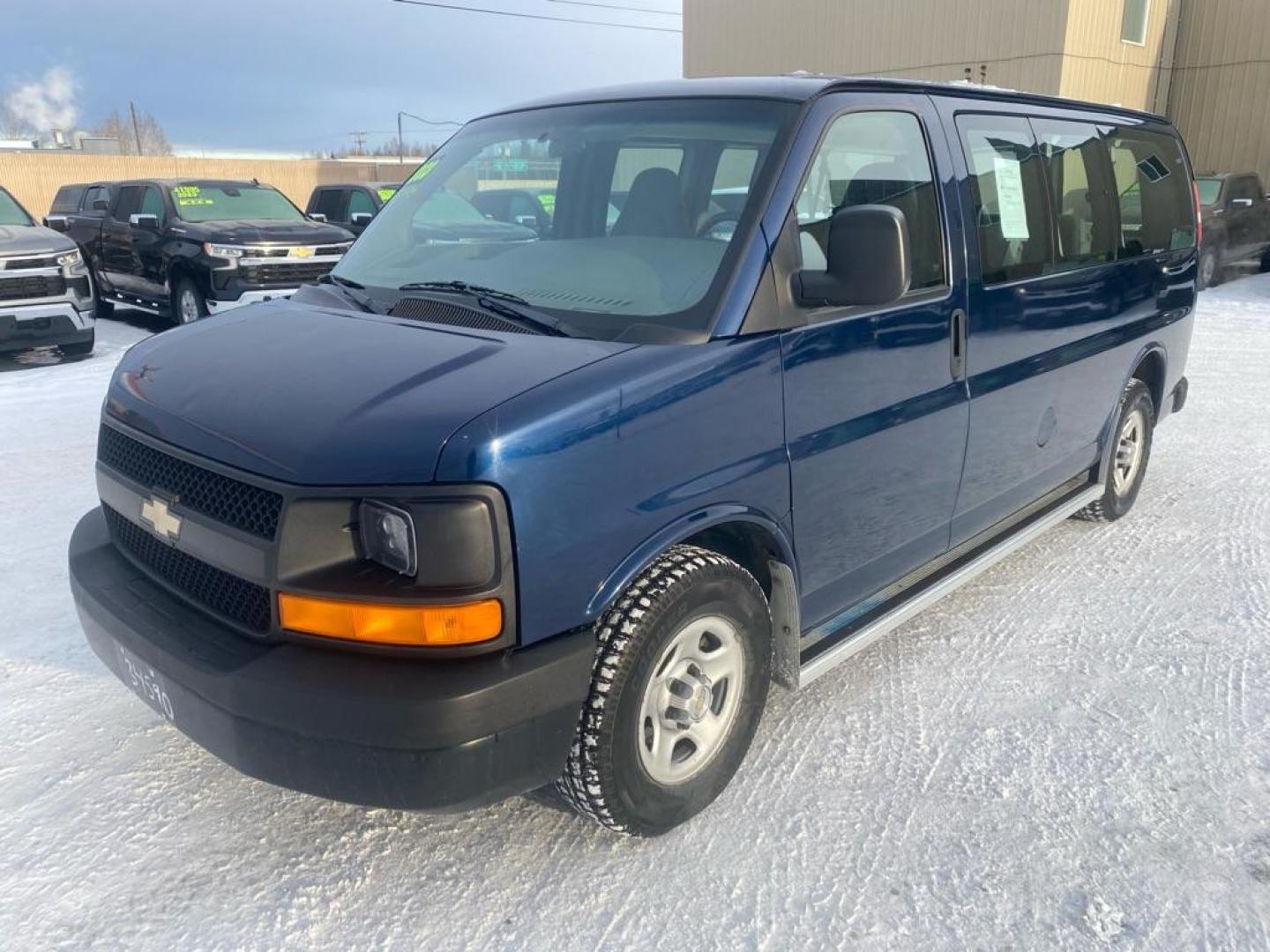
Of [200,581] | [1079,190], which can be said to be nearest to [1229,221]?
[1079,190]

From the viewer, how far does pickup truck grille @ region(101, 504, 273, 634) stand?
2459 millimetres

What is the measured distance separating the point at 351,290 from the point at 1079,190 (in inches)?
123

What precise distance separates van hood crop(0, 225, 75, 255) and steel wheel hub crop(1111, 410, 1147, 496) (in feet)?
30.3

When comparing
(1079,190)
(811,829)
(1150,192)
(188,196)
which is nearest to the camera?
(811,829)

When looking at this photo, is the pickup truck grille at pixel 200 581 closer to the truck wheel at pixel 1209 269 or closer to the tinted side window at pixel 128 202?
the tinted side window at pixel 128 202

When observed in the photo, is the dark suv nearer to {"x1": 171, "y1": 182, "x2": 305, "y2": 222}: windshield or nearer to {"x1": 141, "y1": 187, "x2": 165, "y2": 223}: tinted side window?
{"x1": 171, "y1": 182, "x2": 305, "y2": 222}: windshield

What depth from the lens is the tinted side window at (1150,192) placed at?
4852mm

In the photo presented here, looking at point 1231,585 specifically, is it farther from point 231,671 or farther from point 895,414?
point 231,671

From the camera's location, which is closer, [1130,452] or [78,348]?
[1130,452]

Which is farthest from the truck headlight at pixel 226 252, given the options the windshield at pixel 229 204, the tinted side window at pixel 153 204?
the tinted side window at pixel 153 204

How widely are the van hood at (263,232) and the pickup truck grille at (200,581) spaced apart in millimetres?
8540

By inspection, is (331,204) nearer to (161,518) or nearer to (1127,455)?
(1127,455)

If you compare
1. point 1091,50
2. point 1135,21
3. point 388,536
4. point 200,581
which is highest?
point 1135,21

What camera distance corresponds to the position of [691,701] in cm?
279
